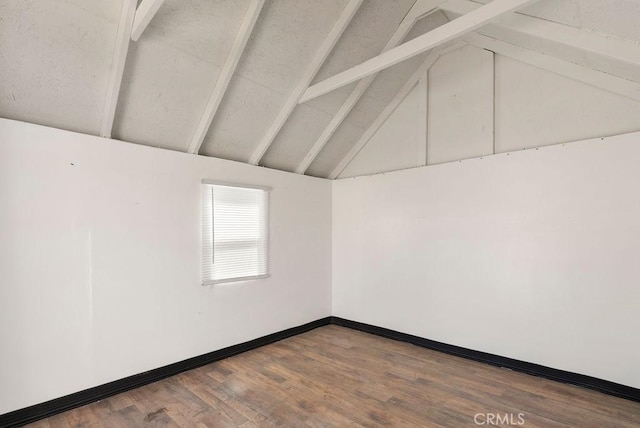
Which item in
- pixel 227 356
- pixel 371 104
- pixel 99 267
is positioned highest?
pixel 371 104

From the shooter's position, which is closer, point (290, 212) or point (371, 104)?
point (371, 104)

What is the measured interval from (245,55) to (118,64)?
1094 mm

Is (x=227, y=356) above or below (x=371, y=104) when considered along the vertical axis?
below

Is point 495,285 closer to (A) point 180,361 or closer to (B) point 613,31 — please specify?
(B) point 613,31

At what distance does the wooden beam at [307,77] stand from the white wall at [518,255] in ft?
5.33

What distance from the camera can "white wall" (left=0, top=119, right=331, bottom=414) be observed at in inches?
95.9

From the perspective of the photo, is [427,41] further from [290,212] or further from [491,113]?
[290,212]

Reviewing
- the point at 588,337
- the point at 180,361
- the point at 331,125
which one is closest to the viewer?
the point at 588,337

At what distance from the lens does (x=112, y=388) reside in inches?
111

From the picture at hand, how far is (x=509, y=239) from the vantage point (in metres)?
3.39

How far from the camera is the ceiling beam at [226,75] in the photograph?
107 inches

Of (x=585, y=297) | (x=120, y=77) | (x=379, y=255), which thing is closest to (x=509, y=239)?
(x=585, y=297)

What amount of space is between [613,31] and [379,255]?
3219 mm

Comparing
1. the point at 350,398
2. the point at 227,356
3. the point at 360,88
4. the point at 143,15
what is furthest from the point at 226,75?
the point at 350,398
